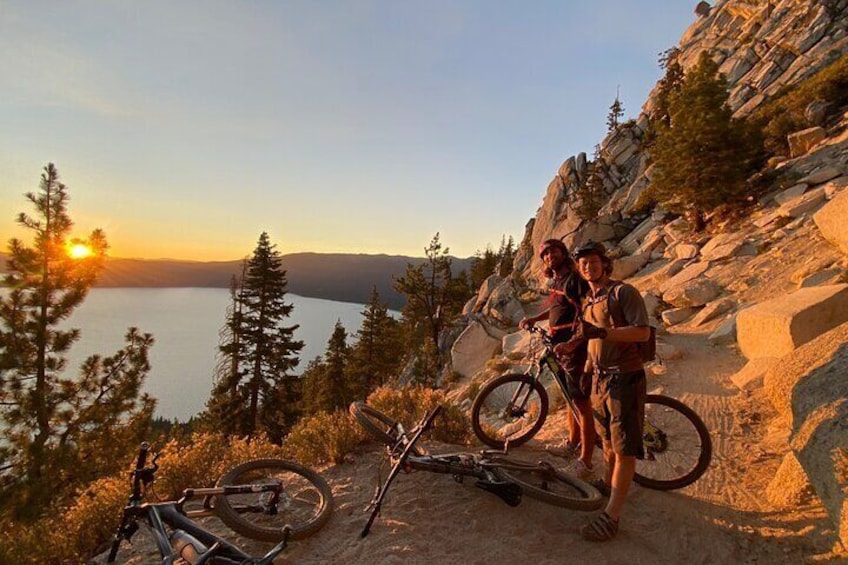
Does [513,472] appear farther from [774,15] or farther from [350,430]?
[774,15]

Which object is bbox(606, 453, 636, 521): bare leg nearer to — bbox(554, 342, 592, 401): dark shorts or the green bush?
bbox(554, 342, 592, 401): dark shorts

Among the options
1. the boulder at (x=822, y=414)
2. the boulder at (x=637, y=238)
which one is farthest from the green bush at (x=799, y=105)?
the boulder at (x=822, y=414)

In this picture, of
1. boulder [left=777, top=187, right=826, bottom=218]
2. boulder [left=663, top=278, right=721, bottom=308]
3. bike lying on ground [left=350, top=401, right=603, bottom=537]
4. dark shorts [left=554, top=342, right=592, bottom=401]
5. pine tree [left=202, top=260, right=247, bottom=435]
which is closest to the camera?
bike lying on ground [left=350, top=401, right=603, bottom=537]

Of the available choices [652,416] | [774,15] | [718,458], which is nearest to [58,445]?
[652,416]

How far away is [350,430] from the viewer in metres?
6.14

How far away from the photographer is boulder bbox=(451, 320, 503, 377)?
73.6 ft

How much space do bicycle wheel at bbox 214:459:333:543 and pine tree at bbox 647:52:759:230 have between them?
866 inches

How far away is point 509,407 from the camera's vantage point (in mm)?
5980

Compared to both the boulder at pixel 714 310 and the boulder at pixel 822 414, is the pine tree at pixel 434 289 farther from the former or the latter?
the boulder at pixel 822 414

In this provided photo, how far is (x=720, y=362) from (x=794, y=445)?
20.3ft

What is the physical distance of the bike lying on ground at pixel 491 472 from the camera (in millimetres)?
4492

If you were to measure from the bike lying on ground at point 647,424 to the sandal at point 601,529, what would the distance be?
3.93ft

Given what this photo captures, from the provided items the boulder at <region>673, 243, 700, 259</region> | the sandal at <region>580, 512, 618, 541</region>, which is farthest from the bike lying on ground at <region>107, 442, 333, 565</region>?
the boulder at <region>673, 243, 700, 259</region>

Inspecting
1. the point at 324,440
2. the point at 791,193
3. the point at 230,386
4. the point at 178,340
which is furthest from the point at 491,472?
the point at 178,340
